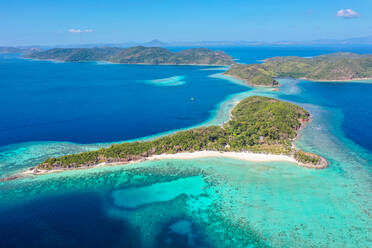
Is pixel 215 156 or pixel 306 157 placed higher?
pixel 306 157

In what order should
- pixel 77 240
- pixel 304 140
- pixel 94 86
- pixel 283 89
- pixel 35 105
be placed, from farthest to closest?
pixel 94 86
pixel 283 89
pixel 35 105
pixel 304 140
pixel 77 240

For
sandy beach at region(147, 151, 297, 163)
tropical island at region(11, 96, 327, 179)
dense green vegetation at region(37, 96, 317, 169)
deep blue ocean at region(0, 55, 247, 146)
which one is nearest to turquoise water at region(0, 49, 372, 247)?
sandy beach at region(147, 151, 297, 163)

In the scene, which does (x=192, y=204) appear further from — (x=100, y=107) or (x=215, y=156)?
(x=100, y=107)

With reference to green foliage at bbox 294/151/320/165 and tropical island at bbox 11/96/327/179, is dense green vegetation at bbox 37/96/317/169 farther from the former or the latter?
green foliage at bbox 294/151/320/165

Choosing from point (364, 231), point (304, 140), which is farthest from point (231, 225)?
point (304, 140)

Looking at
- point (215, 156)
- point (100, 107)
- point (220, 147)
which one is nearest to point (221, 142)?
point (220, 147)

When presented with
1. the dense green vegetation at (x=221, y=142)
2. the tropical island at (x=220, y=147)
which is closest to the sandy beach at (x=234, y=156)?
the tropical island at (x=220, y=147)

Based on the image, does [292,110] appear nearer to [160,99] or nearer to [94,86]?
[160,99]
